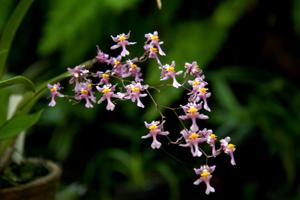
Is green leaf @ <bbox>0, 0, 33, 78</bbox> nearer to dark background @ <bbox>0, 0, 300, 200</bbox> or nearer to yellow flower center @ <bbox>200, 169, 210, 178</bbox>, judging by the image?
yellow flower center @ <bbox>200, 169, 210, 178</bbox>

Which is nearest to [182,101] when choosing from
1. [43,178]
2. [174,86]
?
[43,178]

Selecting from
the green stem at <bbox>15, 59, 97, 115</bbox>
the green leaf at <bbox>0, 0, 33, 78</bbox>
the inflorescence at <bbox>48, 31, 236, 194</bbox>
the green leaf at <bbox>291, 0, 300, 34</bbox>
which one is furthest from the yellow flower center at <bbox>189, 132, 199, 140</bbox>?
the green leaf at <bbox>291, 0, 300, 34</bbox>

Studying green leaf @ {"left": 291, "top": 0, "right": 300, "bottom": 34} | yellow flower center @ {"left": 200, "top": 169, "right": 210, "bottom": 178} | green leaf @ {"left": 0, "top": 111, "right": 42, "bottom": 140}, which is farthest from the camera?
green leaf @ {"left": 291, "top": 0, "right": 300, "bottom": 34}

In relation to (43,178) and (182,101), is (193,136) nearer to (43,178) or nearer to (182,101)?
(43,178)

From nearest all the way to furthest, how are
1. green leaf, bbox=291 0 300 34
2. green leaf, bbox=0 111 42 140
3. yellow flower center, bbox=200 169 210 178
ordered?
yellow flower center, bbox=200 169 210 178 → green leaf, bbox=0 111 42 140 → green leaf, bbox=291 0 300 34

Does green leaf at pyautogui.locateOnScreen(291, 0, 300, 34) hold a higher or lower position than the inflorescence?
higher

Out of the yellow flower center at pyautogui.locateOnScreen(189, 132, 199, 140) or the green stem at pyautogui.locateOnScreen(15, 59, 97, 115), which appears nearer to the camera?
the yellow flower center at pyautogui.locateOnScreen(189, 132, 199, 140)

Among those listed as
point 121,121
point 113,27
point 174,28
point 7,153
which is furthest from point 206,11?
point 7,153
